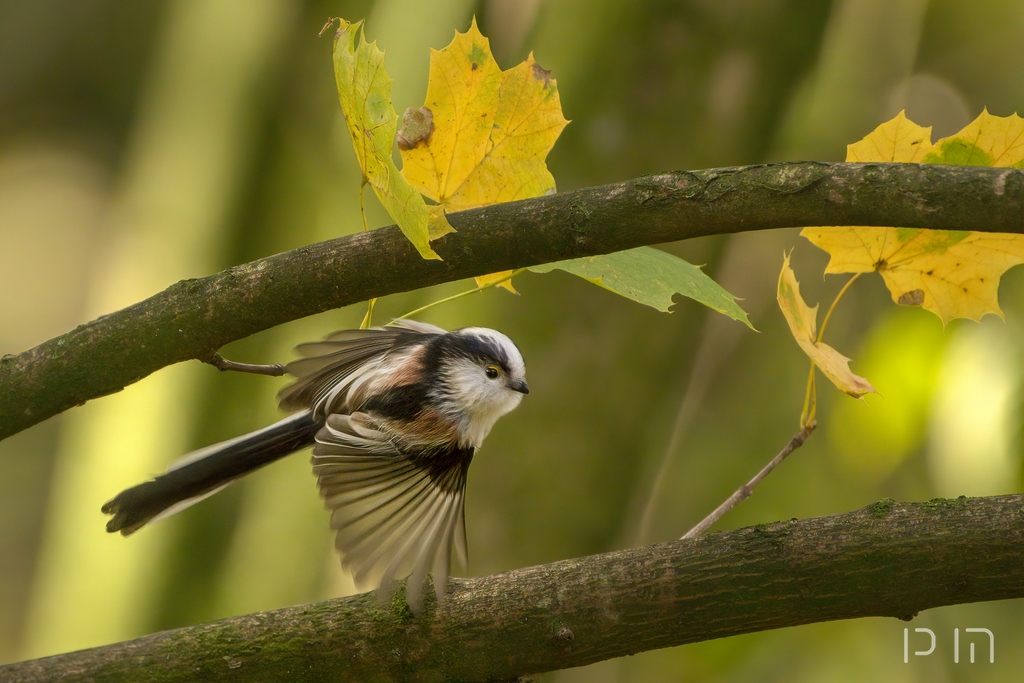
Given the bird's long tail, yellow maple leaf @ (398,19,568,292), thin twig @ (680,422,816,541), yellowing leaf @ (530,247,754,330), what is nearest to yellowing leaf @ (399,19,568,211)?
yellow maple leaf @ (398,19,568,292)

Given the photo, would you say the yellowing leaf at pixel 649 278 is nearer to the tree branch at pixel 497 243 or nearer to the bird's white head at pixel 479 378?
the tree branch at pixel 497 243

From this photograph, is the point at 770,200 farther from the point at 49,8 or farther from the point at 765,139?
the point at 49,8

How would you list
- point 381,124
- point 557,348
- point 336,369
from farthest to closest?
point 557,348
point 336,369
point 381,124

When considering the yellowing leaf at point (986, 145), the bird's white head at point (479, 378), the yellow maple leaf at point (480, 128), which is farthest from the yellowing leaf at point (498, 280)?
the yellowing leaf at point (986, 145)

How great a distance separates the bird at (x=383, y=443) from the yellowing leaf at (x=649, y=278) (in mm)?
348

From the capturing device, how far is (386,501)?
3.74 feet

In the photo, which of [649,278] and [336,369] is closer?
[649,278]

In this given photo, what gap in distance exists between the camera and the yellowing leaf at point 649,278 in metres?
0.80

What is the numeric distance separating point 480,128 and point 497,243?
0.63 feet

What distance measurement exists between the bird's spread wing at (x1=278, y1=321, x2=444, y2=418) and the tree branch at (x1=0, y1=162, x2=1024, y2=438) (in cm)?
41

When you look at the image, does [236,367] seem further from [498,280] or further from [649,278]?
[649,278]

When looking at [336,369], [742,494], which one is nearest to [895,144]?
[742,494]

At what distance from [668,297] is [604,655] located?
340 millimetres

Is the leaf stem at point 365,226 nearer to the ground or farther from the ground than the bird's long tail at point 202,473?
farther from the ground
